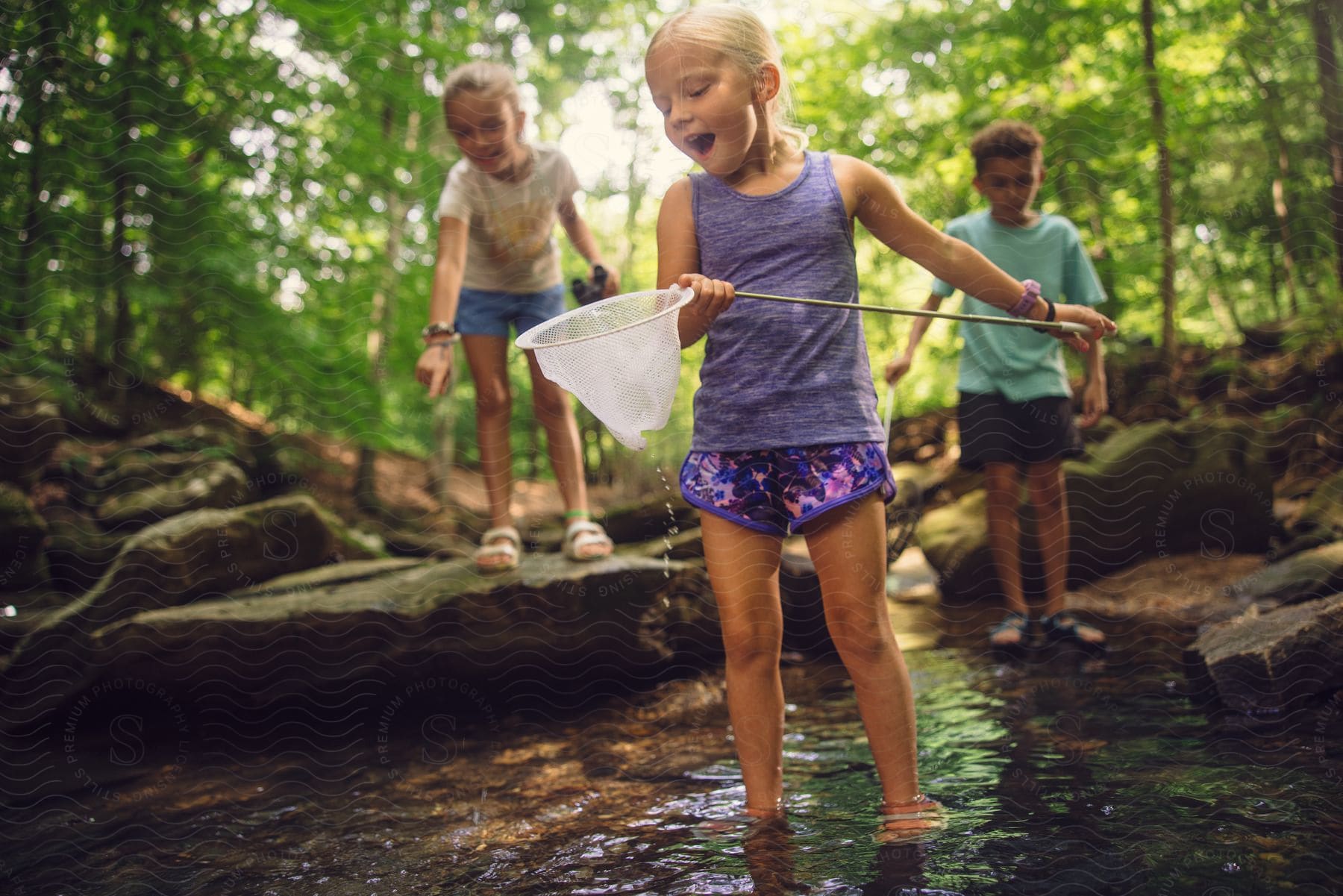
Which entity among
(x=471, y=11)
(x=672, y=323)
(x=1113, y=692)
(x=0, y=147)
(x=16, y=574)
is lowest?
(x=1113, y=692)

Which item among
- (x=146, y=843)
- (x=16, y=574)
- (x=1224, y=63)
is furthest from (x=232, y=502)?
(x=1224, y=63)

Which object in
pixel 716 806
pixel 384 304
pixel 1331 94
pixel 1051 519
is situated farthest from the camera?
pixel 384 304

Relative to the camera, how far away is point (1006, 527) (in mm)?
3354

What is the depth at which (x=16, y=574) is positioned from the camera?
3795 millimetres

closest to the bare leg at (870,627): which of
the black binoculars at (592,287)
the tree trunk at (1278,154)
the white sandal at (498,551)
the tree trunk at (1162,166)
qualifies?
the black binoculars at (592,287)

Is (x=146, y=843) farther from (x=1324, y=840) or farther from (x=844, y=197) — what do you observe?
(x=1324, y=840)

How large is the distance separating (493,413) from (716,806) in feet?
5.10

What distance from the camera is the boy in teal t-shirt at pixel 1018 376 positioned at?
3266mm

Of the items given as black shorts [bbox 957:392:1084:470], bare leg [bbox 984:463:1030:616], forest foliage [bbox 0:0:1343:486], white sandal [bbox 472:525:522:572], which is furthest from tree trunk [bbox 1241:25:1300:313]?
white sandal [bbox 472:525:522:572]

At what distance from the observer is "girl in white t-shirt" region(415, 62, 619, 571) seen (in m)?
2.80

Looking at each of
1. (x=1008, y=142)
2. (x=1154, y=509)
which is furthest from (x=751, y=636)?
(x=1154, y=509)

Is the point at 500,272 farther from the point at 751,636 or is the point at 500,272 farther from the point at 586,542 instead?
the point at 751,636

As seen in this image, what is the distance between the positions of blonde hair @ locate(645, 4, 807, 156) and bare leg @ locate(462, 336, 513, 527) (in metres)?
1.51

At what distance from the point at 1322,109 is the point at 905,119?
2783mm
